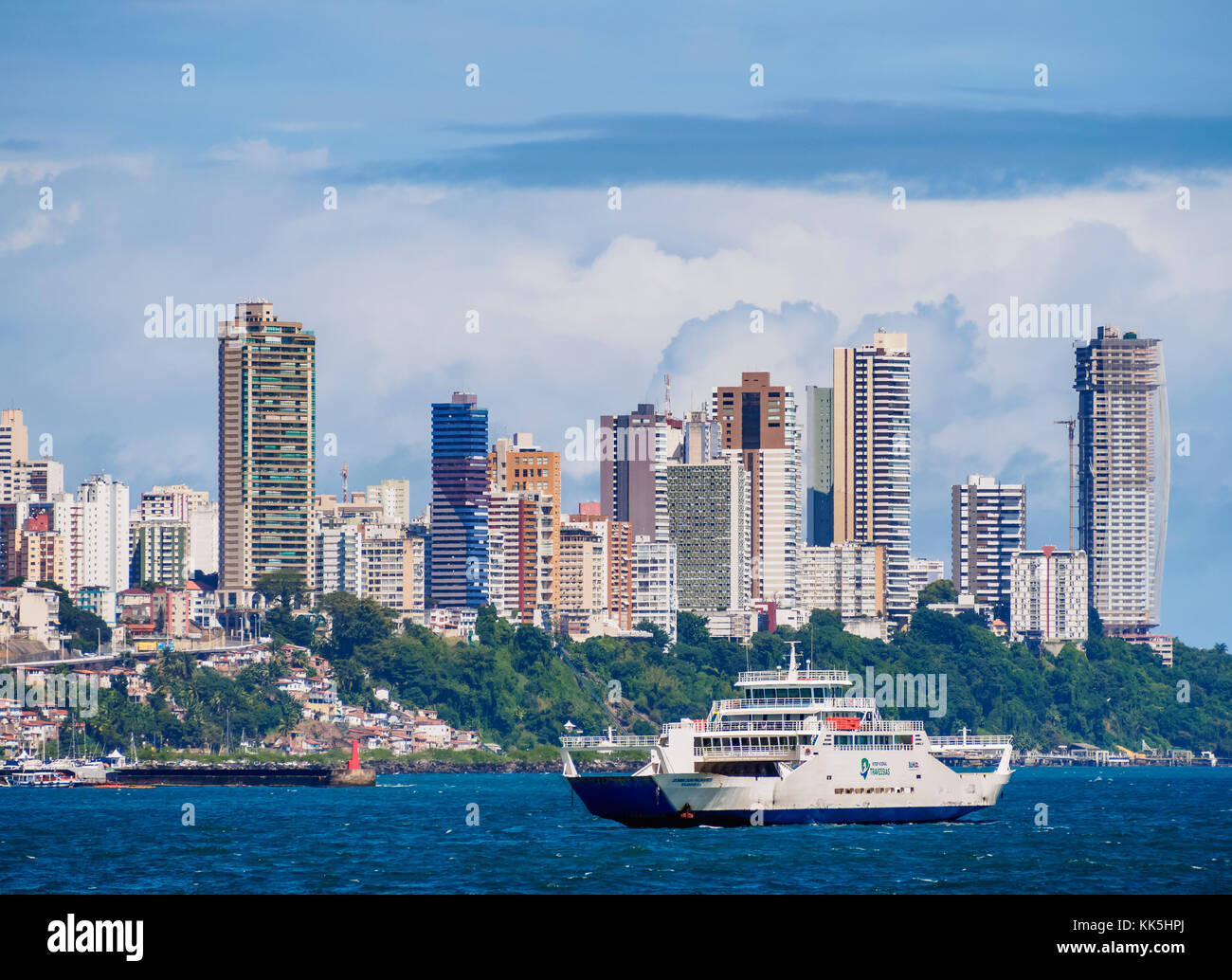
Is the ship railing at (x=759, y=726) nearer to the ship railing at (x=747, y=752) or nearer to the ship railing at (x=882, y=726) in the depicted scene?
the ship railing at (x=747, y=752)

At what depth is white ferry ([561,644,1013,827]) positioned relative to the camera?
88.2 meters

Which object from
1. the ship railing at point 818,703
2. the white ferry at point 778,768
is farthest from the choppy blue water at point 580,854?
the ship railing at point 818,703

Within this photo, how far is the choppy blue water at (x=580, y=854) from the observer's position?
218 ft

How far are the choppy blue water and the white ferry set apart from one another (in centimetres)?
101

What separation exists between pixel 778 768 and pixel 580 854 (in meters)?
13.3

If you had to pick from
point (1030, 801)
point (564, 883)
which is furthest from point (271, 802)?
point (564, 883)

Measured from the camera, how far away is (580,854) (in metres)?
78.8

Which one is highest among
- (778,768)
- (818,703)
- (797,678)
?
(797,678)

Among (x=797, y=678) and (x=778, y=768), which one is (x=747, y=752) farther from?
(x=797, y=678)

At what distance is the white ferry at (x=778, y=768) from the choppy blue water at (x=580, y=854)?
1.01 meters

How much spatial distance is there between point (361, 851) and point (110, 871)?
1375 centimetres

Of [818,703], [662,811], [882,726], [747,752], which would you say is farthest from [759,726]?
[882,726]
